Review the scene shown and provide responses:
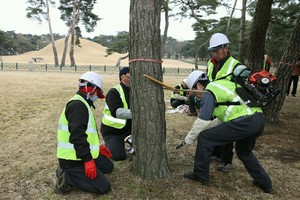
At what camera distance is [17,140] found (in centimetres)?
537

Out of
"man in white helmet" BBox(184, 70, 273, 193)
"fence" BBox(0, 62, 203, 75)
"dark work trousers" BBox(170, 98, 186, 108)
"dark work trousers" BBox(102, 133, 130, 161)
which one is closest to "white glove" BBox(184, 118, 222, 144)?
"man in white helmet" BBox(184, 70, 273, 193)

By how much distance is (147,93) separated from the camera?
3.17 m

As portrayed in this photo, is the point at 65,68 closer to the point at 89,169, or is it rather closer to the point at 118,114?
the point at 118,114

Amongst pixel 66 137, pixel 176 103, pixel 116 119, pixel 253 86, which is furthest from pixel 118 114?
pixel 176 103

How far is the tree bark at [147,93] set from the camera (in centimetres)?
308

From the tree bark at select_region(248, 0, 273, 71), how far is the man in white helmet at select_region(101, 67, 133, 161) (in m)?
3.41

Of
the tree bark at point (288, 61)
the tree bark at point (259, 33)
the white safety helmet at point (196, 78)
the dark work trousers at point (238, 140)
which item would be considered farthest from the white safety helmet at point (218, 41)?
the tree bark at point (259, 33)

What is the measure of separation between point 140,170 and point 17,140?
3071 millimetres

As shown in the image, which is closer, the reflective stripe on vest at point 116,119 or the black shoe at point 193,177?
the black shoe at point 193,177

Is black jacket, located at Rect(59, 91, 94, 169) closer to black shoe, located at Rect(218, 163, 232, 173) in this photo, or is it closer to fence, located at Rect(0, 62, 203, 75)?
black shoe, located at Rect(218, 163, 232, 173)

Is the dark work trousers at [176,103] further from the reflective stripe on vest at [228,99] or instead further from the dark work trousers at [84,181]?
the dark work trousers at [84,181]

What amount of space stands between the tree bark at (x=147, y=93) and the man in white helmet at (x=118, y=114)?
32.1 inches

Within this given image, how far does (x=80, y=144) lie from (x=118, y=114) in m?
1.18

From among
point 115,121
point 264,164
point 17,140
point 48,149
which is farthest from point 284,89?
point 17,140
